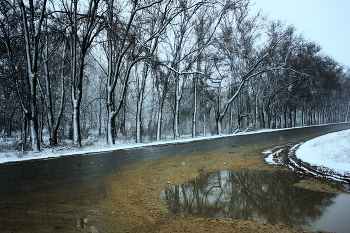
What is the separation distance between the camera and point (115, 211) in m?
4.50

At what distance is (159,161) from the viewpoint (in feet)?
30.9

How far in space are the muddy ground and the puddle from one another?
1.06 ft

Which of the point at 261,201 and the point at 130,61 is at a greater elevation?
the point at 130,61

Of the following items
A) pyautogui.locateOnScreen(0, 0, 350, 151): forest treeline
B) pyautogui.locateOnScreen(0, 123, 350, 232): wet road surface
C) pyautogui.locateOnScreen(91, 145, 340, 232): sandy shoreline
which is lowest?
A: pyautogui.locateOnScreen(91, 145, 340, 232): sandy shoreline

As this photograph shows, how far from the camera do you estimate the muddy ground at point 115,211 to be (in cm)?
381

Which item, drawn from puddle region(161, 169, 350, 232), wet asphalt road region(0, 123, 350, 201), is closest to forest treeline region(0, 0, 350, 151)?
wet asphalt road region(0, 123, 350, 201)

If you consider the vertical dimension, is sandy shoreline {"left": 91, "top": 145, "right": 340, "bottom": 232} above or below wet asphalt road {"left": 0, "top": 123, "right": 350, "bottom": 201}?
below

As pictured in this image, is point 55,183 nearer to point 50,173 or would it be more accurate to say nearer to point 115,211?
point 50,173

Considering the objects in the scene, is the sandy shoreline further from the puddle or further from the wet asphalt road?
the wet asphalt road

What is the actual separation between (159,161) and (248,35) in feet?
85.6

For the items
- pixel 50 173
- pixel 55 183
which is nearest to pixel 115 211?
pixel 55 183

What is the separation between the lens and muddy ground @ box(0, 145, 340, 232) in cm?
381

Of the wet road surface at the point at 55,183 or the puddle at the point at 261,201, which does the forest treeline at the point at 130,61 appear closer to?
the wet road surface at the point at 55,183

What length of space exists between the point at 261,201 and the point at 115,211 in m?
3.32
